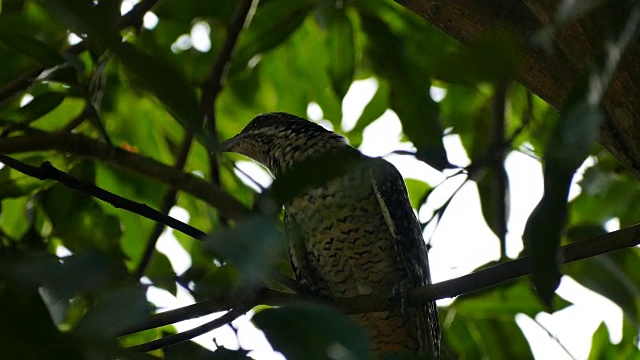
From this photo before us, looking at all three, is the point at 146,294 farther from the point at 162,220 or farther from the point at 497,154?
the point at 497,154

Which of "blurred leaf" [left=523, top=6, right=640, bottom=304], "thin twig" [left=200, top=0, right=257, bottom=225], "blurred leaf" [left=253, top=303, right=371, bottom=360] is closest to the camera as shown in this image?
"blurred leaf" [left=523, top=6, right=640, bottom=304]

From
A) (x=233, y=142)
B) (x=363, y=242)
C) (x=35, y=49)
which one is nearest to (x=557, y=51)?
(x=35, y=49)

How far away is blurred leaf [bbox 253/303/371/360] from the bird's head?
204 cm

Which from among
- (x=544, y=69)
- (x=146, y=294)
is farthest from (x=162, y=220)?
(x=544, y=69)

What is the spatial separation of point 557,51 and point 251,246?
43.9 inches

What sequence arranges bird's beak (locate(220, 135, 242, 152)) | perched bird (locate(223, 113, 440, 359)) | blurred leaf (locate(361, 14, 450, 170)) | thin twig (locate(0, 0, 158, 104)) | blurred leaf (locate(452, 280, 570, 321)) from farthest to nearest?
bird's beak (locate(220, 135, 242, 152)) < perched bird (locate(223, 113, 440, 359)) < blurred leaf (locate(452, 280, 570, 321)) < thin twig (locate(0, 0, 158, 104)) < blurred leaf (locate(361, 14, 450, 170))

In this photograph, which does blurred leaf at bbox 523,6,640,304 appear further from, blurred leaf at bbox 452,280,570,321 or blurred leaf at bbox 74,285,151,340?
blurred leaf at bbox 452,280,570,321

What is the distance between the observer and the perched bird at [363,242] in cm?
279

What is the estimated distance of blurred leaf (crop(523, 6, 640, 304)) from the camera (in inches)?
29.0

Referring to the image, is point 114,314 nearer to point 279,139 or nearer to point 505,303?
point 505,303

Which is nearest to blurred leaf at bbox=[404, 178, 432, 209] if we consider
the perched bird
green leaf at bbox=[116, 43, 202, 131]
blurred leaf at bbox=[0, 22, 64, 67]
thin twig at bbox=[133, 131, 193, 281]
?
the perched bird

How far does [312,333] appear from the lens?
0.90 m

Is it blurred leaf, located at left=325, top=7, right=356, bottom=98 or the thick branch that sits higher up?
blurred leaf, located at left=325, top=7, right=356, bottom=98

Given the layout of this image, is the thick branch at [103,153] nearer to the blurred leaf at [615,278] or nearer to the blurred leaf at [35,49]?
the blurred leaf at [35,49]
